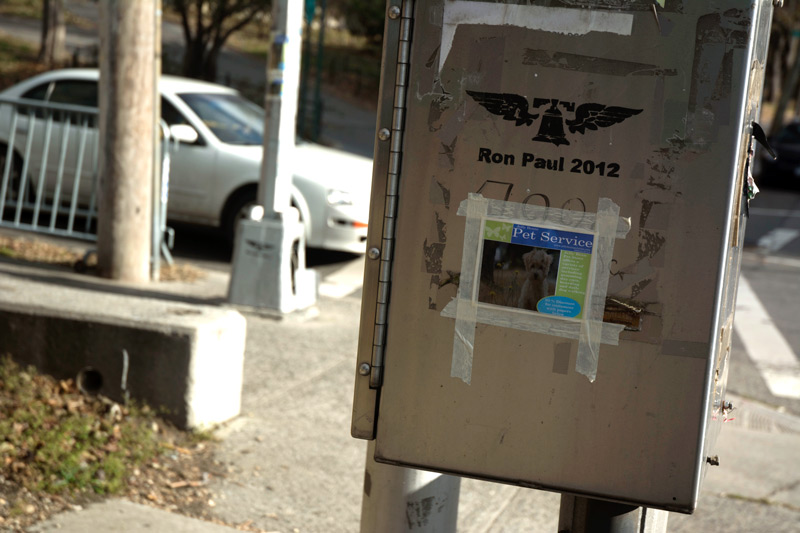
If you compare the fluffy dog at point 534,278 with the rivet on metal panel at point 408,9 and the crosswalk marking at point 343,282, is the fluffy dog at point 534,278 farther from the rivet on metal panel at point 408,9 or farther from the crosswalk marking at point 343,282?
the crosswalk marking at point 343,282

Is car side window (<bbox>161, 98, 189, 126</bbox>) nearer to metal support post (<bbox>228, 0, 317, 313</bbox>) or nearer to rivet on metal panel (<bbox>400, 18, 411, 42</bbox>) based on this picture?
metal support post (<bbox>228, 0, 317, 313</bbox>)

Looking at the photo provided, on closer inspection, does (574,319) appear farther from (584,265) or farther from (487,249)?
(487,249)

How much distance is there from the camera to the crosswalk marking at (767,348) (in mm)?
6836


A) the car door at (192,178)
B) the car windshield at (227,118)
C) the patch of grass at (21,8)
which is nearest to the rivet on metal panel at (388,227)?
the car door at (192,178)

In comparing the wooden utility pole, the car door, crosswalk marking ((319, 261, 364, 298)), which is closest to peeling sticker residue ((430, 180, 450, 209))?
the wooden utility pole

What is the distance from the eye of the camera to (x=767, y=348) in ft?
25.4

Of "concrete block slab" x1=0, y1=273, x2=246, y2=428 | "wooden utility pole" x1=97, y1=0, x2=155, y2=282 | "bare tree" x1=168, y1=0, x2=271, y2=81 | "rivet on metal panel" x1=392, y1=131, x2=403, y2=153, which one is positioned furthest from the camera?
"bare tree" x1=168, y1=0, x2=271, y2=81

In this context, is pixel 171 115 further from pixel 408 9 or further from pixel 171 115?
pixel 408 9

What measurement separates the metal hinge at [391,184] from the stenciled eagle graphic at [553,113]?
0.17 metres

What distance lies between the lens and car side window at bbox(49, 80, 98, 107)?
937 cm

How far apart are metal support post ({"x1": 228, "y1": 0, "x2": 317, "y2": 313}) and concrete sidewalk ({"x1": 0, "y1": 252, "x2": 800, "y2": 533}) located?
55 centimetres

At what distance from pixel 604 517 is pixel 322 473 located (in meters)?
2.31

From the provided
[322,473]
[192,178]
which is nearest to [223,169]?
[192,178]

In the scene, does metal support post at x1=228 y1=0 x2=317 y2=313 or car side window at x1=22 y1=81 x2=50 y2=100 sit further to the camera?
car side window at x1=22 y1=81 x2=50 y2=100
